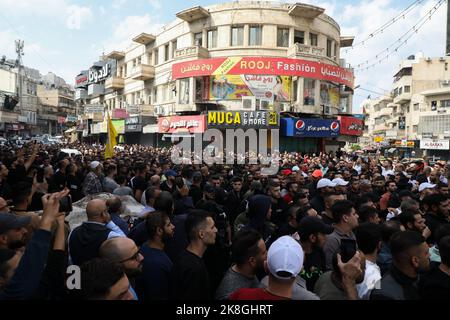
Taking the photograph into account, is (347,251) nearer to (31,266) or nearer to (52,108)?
(31,266)

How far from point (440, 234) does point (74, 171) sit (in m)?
7.56

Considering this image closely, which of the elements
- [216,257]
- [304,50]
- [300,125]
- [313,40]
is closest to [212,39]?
[304,50]

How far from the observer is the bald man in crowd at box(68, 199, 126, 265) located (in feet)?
11.3

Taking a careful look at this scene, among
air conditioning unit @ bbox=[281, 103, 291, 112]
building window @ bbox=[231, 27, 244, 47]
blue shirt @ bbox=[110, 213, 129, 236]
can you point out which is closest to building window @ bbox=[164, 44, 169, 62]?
building window @ bbox=[231, 27, 244, 47]

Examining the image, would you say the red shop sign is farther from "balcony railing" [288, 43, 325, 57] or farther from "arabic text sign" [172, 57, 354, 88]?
"balcony railing" [288, 43, 325, 57]

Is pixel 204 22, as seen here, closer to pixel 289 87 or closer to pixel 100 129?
pixel 289 87

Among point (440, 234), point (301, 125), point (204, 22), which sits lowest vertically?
point (440, 234)

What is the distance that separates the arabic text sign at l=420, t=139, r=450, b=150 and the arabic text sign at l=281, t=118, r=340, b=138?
18.8m

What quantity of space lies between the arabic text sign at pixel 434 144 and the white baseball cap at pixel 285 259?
44042mm
